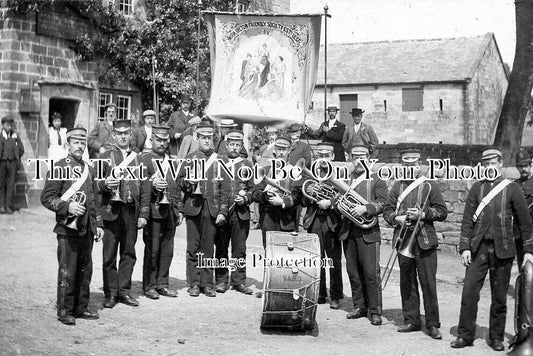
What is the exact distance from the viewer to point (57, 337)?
7578 millimetres

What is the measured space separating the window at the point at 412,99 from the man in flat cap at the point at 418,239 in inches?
1279

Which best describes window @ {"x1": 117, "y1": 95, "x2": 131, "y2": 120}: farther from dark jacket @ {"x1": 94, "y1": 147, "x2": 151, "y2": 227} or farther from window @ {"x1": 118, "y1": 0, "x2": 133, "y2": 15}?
dark jacket @ {"x1": 94, "y1": 147, "x2": 151, "y2": 227}

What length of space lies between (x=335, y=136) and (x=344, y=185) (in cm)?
545

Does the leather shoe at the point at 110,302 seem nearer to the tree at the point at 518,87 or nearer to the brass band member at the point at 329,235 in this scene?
the brass band member at the point at 329,235

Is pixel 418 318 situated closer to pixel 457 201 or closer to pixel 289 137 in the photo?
pixel 289 137

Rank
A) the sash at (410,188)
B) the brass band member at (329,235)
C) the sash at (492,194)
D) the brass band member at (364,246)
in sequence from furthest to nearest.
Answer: the brass band member at (329,235) → the brass band member at (364,246) → the sash at (410,188) → the sash at (492,194)

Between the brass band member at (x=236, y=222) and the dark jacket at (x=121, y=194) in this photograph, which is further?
the brass band member at (x=236, y=222)

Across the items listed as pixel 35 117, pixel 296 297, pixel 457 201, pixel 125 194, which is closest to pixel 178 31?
pixel 35 117

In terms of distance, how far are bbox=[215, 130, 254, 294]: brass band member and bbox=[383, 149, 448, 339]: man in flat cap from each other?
239 centimetres

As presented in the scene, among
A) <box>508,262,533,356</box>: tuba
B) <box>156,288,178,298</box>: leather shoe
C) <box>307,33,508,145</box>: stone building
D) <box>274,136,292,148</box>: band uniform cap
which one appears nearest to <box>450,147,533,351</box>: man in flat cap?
<box>508,262,533,356</box>: tuba

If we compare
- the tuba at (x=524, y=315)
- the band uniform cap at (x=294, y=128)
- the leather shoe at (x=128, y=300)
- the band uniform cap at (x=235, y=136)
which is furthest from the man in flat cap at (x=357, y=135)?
the tuba at (x=524, y=315)

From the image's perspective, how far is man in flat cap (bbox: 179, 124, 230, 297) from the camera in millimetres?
10008

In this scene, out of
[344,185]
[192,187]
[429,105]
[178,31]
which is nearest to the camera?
[344,185]

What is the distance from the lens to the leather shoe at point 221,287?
10219 mm
